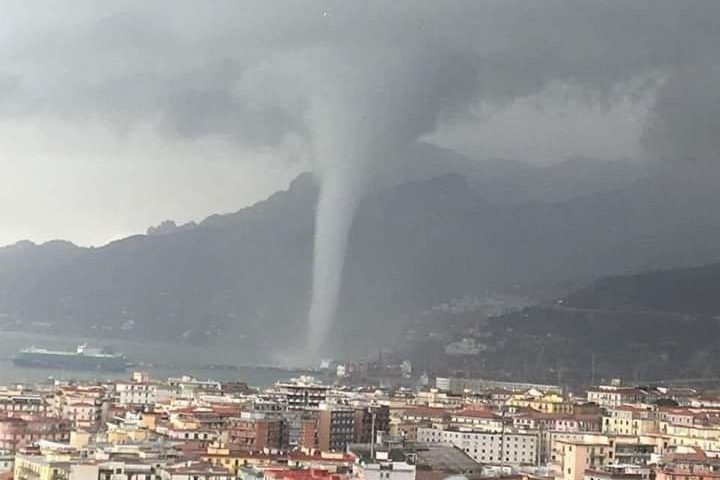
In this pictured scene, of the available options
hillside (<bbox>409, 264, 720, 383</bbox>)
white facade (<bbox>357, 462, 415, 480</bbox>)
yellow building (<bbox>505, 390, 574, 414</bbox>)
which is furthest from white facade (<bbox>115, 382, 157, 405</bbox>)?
hillside (<bbox>409, 264, 720, 383</bbox>)

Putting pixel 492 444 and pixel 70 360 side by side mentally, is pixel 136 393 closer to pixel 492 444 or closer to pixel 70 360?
pixel 492 444

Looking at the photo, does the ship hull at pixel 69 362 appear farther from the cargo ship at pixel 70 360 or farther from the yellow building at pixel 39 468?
the yellow building at pixel 39 468

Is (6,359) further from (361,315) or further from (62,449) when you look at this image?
(62,449)

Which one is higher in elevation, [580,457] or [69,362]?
[69,362]

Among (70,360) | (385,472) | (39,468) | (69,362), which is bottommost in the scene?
(39,468)

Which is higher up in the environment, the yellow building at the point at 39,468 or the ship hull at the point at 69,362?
the ship hull at the point at 69,362

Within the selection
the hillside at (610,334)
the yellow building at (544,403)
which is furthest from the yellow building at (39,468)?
the hillside at (610,334)

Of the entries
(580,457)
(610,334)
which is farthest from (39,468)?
(610,334)
